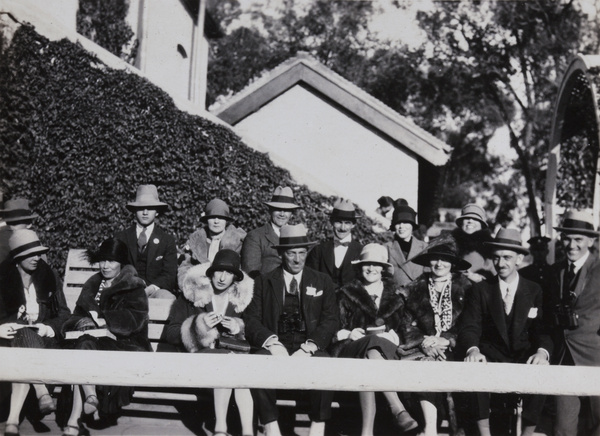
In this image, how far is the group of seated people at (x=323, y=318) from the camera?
503 cm

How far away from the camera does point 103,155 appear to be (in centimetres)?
939

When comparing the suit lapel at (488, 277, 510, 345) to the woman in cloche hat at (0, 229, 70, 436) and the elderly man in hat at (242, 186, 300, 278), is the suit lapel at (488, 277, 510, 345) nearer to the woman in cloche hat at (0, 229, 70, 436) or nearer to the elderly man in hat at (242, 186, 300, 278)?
the elderly man in hat at (242, 186, 300, 278)

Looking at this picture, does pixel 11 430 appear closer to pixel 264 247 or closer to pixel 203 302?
pixel 203 302

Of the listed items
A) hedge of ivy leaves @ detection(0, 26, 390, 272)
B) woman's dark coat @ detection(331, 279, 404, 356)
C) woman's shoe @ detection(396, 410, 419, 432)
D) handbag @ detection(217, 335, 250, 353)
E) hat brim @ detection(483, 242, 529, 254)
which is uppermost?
hedge of ivy leaves @ detection(0, 26, 390, 272)

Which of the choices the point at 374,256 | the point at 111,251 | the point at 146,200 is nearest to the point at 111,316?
the point at 111,251

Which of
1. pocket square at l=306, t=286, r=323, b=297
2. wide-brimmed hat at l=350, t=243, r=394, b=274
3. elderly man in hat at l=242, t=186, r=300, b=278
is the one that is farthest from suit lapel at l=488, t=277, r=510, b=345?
elderly man in hat at l=242, t=186, r=300, b=278

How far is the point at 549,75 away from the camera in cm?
2736

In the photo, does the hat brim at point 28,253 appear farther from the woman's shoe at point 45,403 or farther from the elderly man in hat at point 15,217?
the woman's shoe at point 45,403

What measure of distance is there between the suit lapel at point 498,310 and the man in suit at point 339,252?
154cm

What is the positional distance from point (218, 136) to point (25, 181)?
108 inches

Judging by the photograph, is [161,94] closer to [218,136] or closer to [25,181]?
[218,136]

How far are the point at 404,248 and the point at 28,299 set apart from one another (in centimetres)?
370

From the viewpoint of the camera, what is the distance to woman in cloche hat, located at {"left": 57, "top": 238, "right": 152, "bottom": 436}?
17.3 feet

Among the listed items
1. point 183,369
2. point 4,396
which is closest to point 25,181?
point 4,396
